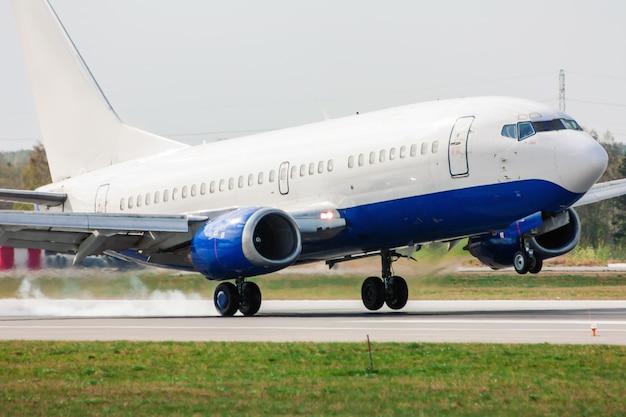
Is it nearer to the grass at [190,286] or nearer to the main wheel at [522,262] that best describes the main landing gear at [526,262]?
the main wheel at [522,262]

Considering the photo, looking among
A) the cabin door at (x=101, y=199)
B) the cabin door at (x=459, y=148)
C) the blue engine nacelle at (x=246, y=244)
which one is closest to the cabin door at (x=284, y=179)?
the blue engine nacelle at (x=246, y=244)

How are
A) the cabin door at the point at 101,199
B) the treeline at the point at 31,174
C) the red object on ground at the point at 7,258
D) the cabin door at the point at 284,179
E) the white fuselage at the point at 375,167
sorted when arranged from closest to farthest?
1. the white fuselage at the point at 375,167
2. the cabin door at the point at 284,179
3. the red object on ground at the point at 7,258
4. the cabin door at the point at 101,199
5. the treeline at the point at 31,174

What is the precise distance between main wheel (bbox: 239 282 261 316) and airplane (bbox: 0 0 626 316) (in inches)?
1.1

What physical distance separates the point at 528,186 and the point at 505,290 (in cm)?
1978

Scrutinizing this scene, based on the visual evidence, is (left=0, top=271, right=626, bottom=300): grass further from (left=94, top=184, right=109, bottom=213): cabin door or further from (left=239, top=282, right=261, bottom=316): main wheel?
(left=239, top=282, right=261, bottom=316): main wheel

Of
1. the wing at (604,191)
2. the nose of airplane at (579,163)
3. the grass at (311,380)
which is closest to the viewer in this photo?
the grass at (311,380)

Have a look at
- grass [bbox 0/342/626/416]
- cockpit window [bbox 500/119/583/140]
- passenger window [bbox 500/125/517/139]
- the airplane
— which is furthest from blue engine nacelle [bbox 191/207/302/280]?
grass [bbox 0/342/626/416]

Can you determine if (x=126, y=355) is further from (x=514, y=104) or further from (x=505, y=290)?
(x=505, y=290)

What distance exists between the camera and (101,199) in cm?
3775

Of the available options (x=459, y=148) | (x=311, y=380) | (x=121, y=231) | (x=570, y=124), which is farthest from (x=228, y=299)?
(x=311, y=380)

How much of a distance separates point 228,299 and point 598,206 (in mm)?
72292

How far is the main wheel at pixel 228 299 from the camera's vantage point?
1209 inches

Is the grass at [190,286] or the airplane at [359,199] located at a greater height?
the airplane at [359,199]

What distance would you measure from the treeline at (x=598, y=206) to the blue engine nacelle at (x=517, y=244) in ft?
84.6
